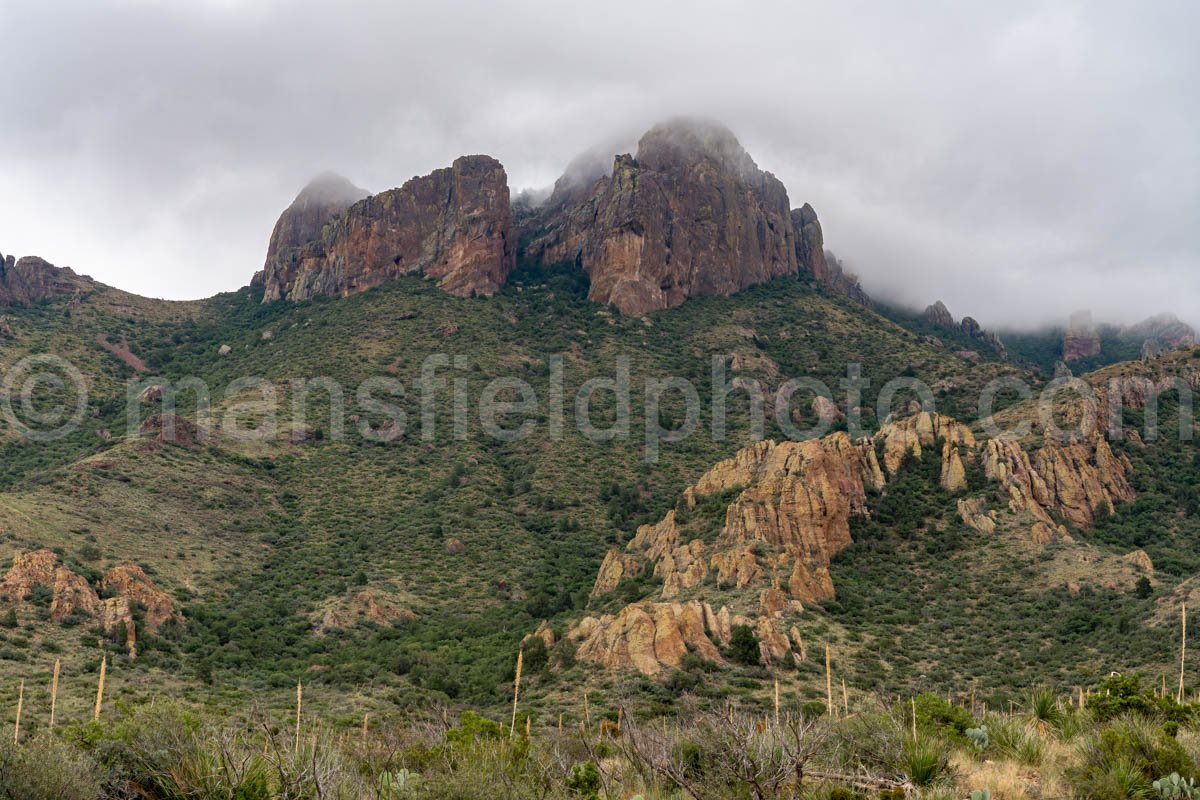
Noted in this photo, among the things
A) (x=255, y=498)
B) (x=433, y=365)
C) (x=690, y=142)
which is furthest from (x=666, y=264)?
(x=255, y=498)

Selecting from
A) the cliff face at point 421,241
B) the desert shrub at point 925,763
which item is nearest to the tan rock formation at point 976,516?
the desert shrub at point 925,763

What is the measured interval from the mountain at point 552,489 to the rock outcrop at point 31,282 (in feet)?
1.54

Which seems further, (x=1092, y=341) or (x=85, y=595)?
(x=1092, y=341)

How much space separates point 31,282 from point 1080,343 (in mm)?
156492

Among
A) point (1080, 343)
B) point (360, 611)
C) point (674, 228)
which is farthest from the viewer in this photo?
point (1080, 343)

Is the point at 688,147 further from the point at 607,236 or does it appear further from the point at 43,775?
the point at 43,775

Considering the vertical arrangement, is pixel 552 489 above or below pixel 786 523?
above

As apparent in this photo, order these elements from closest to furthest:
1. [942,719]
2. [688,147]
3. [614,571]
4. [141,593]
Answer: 1. [942,719]
2. [141,593]
3. [614,571]
4. [688,147]

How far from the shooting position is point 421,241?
108 m

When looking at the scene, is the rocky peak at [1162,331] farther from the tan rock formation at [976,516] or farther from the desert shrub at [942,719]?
the desert shrub at [942,719]

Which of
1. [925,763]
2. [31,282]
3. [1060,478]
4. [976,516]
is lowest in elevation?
[925,763]

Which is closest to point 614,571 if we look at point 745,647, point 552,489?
point 745,647

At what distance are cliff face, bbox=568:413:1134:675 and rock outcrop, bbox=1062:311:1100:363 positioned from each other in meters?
99.2

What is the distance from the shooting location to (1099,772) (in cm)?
1146
